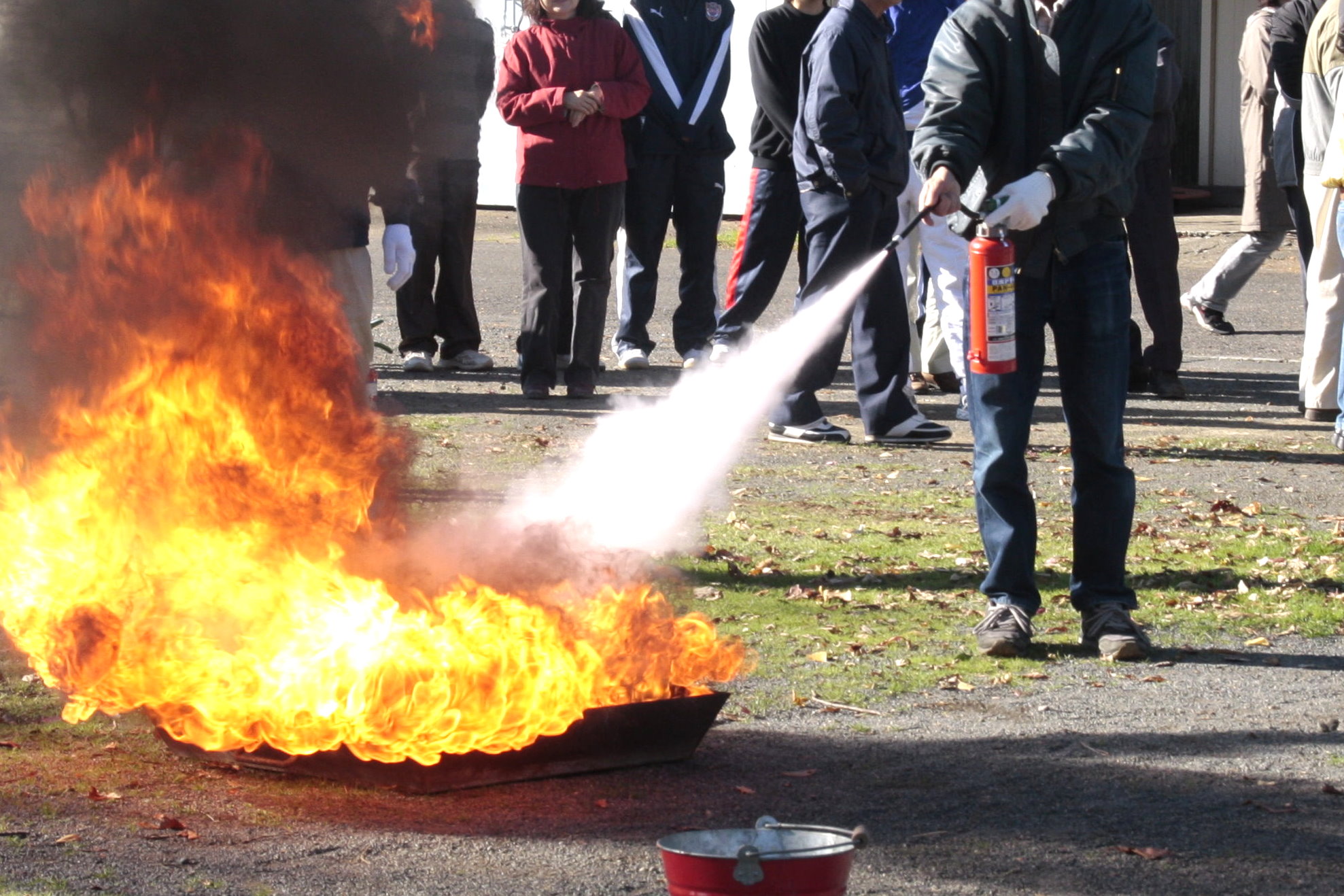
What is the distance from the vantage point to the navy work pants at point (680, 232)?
12.1 meters

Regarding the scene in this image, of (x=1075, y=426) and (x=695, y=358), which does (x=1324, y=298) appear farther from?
(x=1075, y=426)

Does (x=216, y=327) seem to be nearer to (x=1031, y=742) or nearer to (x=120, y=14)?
(x=120, y=14)

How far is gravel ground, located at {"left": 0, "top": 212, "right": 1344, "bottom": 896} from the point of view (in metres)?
3.95

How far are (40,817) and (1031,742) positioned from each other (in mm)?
2566

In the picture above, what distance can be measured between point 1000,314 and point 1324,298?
5079 mm

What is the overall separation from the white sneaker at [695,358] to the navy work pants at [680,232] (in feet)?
0.27

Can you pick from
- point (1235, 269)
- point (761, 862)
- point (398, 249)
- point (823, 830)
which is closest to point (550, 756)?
point (823, 830)

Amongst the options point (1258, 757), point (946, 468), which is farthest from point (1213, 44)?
point (1258, 757)

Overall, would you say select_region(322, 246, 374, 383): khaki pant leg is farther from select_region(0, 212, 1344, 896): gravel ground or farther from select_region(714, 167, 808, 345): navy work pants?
select_region(714, 167, 808, 345): navy work pants

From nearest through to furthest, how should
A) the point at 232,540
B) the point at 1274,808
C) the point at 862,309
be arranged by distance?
the point at 1274,808
the point at 232,540
the point at 862,309

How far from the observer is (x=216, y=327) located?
16.6ft

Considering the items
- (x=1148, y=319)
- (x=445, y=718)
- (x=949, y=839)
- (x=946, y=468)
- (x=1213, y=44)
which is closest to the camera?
(x=949, y=839)

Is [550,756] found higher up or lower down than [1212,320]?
lower down

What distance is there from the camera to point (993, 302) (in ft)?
18.5
